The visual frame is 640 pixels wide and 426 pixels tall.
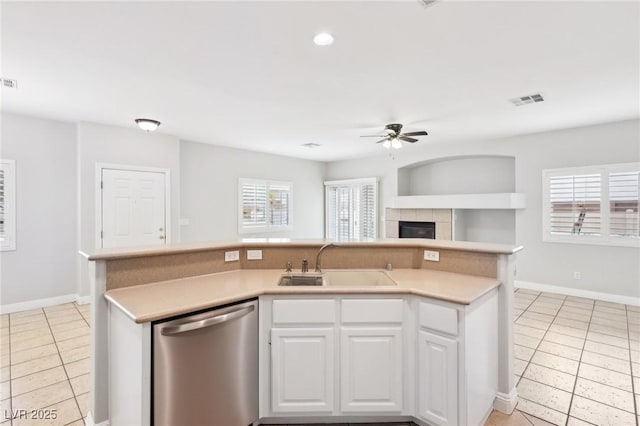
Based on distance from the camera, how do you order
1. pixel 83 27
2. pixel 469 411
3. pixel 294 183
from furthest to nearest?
pixel 294 183
pixel 83 27
pixel 469 411

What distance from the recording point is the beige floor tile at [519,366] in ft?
9.02

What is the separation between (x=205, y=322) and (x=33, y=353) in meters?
2.66

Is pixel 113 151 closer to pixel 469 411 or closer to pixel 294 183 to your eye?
pixel 294 183

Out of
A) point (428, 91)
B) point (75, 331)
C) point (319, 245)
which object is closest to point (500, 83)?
point (428, 91)

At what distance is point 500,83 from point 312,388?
330 centimetres

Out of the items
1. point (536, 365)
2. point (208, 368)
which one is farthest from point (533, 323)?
point (208, 368)

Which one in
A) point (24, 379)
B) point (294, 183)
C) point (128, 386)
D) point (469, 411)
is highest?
point (294, 183)

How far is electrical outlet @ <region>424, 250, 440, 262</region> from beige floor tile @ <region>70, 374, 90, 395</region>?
2.97 m

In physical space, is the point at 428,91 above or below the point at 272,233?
above

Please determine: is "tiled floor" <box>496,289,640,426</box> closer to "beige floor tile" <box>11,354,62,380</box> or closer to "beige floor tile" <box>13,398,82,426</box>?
"beige floor tile" <box>13,398,82,426</box>

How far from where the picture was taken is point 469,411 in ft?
6.13

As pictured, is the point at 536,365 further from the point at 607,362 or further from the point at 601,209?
the point at 601,209

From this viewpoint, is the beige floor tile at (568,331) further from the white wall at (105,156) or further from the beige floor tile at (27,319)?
the beige floor tile at (27,319)

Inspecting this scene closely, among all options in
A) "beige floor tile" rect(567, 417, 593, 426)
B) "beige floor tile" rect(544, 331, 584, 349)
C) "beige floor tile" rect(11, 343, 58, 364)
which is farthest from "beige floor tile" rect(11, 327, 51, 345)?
"beige floor tile" rect(544, 331, 584, 349)
